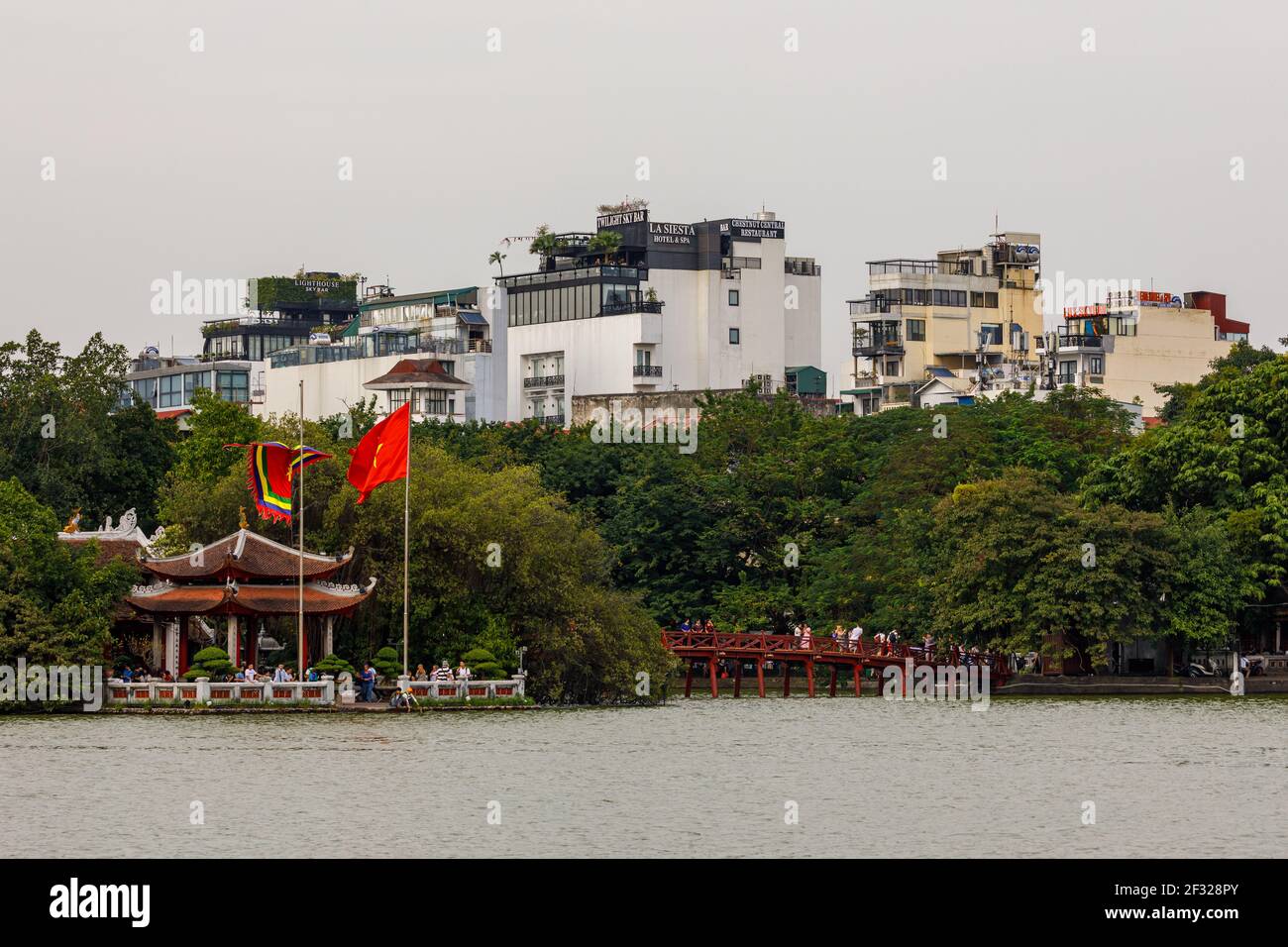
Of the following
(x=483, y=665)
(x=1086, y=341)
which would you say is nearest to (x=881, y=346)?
(x=1086, y=341)

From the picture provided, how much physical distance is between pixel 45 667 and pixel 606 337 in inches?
2630

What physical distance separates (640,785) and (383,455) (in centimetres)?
1868

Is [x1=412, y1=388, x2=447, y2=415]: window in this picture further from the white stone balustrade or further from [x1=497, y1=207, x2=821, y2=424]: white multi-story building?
the white stone balustrade

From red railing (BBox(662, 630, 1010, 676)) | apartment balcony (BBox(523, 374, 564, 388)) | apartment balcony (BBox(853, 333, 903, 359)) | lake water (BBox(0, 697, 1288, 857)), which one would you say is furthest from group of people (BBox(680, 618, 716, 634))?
apartment balcony (BBox(853, 333, 903, 359))

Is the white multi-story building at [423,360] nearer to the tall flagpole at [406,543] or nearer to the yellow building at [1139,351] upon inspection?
the yellow building at [1139,351]

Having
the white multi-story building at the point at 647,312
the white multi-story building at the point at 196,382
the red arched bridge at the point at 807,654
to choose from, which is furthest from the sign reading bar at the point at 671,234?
the red arched bridge at the point at 807,654

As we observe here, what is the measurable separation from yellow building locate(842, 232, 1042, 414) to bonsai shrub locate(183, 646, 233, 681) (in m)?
70.8

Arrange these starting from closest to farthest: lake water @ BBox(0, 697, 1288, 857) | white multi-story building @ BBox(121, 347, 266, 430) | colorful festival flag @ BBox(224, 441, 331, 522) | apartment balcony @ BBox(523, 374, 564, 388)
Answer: lake water @ BBox(0, 697, 1288, 857) → colorful festival flag @ BBox(224, 441, 331, 522) → apartment balcony @ BBox(523, 374, 564, 388) → white multi-story building @ BBox(121, 347, 266, 430)

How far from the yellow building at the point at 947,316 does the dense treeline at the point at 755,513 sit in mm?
32152

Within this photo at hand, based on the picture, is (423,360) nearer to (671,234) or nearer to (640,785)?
(671,234)

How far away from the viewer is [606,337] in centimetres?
12288

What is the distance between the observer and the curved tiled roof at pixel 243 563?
6084cm

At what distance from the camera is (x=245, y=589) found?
61031 mm

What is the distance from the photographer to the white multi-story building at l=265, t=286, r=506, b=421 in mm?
123250
